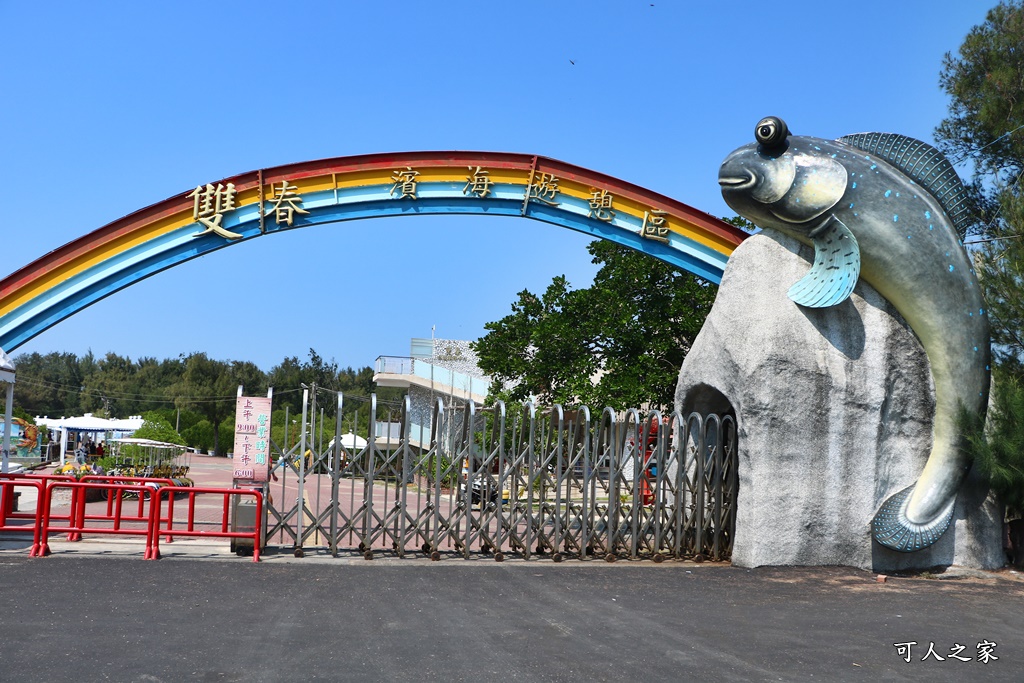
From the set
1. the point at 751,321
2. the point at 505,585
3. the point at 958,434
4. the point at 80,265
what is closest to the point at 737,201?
the point at 751,321

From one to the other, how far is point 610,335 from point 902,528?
8.82 meters

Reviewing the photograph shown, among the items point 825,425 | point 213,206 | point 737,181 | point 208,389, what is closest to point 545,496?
point 825,425

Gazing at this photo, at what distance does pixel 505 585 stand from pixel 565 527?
6.85ft

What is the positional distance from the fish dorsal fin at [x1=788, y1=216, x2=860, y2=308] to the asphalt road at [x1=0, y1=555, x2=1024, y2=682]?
2.98m

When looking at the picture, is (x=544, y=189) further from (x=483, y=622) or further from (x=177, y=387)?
(x=177, y=387)

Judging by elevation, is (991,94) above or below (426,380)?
above

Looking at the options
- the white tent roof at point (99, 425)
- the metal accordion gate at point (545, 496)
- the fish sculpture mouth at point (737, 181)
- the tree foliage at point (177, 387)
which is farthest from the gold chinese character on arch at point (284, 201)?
the tree foliage at point (177, 387)

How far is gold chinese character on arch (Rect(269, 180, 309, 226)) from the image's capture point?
11.9 m

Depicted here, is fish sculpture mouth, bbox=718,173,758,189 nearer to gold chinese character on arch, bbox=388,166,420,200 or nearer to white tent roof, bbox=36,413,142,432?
gold chinese character on arch, bbox=388,166,420,200

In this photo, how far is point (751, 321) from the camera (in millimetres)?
10609

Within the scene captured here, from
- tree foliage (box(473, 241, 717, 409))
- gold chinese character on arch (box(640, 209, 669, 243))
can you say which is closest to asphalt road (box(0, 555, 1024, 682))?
gold chinese character on arch (box(640, 209, 669, 243))

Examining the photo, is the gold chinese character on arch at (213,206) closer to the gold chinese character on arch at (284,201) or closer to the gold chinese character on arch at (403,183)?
the gold chinese character on arch at (284,201)

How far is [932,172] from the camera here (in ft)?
35.4

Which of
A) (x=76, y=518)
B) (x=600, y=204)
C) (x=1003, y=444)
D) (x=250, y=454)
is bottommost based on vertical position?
(x=76, y=518)
